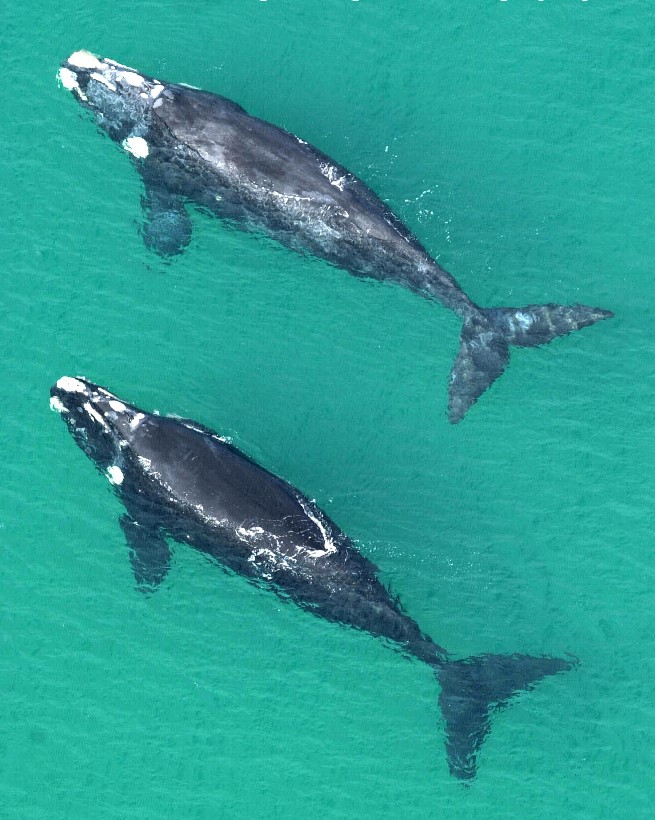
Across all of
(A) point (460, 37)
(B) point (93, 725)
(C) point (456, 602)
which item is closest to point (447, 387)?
(C) point (456, 602)

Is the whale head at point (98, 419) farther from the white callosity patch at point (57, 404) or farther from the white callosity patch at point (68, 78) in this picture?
the white callosity patch at point (68, 78)

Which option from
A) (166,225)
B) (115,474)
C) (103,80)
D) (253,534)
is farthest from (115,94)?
(253,534)

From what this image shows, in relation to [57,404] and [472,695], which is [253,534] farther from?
[472,695]

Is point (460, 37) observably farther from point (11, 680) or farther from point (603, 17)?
point (11, 680)

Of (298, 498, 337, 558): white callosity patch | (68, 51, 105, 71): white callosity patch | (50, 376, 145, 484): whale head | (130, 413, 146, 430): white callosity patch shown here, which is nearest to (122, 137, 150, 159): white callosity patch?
(68, 51, 105, 71): white callosity patch

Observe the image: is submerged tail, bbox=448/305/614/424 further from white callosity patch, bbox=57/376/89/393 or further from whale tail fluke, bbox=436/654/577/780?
white callosity patch, bbox=57/376/89/393

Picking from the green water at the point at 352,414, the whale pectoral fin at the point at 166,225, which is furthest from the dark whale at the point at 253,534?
the whale pectoral fin at the point at 166,225
